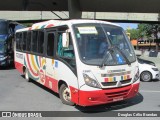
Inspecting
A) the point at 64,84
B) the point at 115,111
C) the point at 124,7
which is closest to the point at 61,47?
the point at 64,84

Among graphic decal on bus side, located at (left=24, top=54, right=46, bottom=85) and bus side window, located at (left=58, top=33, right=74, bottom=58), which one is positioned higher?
bus side window, located at (left=58, top=33, right=74, bottom=58)

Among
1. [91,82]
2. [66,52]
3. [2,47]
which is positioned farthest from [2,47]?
[91,82]

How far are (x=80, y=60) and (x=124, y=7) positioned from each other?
26309 mm

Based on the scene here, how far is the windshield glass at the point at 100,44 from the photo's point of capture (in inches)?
316

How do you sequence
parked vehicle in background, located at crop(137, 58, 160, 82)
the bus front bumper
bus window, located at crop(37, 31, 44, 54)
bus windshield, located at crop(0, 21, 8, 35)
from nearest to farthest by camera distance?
the bus front bumper < bus window, located at crop(37, 31, 44, 54) < parked vehicle in background, located at crop(137, 58, 160, 82) < bus windshield, located at crop(0, 21, 8, 35)

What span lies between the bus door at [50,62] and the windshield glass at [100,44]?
1.51 metres

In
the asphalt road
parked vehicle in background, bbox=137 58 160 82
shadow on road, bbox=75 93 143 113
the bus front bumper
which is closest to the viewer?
the bus front bumper

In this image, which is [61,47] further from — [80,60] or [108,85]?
[108,85]

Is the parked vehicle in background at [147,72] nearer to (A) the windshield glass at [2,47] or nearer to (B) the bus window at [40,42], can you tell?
(B) the bus window at [40,42]

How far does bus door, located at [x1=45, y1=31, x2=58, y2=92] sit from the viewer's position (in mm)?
9516

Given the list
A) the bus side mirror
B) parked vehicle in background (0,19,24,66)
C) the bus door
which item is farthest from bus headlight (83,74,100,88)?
parked vehicle in background (0,19,24,66)

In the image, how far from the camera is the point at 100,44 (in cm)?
821

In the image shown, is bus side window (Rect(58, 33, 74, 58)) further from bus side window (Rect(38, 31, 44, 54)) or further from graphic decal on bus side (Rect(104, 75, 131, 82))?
bus side window (Rect(38, 31, 44, 54))

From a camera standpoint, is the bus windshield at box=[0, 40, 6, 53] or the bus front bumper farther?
the bus windshield at box=[0, 40, 6, 53]
